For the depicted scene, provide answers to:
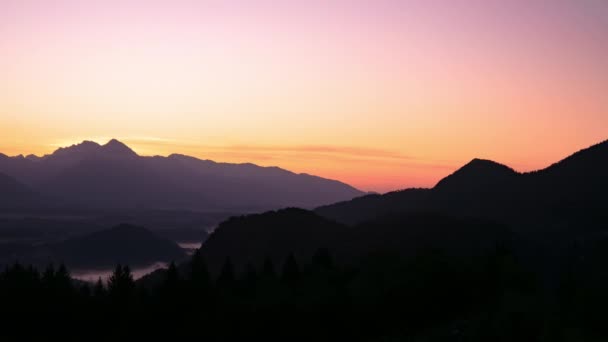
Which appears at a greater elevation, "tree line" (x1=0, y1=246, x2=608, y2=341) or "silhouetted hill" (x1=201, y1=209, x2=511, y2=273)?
"tree line" (x1=0, y1=246, x2=608, y2=341)

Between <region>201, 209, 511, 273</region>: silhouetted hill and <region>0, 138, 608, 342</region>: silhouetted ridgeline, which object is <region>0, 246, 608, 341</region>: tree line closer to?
<region>0, 138, 608, 342</region>: silhouetted ridgeline

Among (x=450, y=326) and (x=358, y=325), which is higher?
(x=450, y=326)

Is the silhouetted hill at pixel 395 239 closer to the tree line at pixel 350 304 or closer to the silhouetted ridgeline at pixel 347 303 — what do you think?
the silhouetted ridgeline at pixel 347 303

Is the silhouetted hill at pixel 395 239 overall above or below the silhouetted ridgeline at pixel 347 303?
below

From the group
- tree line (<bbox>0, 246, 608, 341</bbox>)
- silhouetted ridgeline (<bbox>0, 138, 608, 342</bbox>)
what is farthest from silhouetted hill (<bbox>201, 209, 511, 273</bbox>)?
tree line (<bbox>0, 246, 608, 341</bbox>)

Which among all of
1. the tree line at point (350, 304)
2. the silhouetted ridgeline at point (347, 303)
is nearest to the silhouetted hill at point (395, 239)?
the silhouetted ridgeline at point (347, 303)

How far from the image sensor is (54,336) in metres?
66.3

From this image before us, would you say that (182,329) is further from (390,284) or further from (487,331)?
(487,331)

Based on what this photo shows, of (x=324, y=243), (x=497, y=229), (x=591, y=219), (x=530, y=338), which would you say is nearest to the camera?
(x=530, y=338)

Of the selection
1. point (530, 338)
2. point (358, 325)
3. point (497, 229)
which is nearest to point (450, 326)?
point (530, 338)

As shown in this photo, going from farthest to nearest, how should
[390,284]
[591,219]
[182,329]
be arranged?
[591,219] → [182,329] → [390,284]

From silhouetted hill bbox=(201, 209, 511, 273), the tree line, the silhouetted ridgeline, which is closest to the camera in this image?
the silhouetted ridgeline

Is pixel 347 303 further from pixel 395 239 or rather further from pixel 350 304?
pixel 395 239

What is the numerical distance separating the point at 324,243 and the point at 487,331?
152043 millimetres
